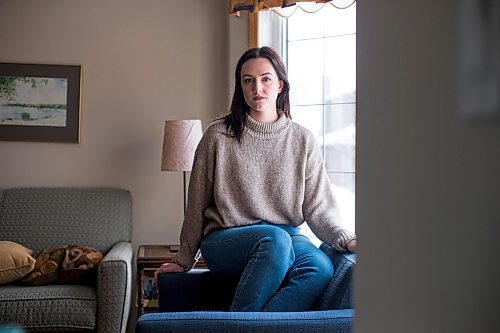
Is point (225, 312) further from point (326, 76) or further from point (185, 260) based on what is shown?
point (326, 76)

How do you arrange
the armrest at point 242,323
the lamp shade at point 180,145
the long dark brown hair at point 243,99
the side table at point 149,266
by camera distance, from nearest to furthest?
the armrest at point 242,323 → the long dark brown hair at point 243,99 → the side table at point 149,266 → the lamp shade at point 180,145

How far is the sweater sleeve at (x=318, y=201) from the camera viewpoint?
2.23 meters

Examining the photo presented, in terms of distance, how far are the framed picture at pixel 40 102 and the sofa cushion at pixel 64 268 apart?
0.93 meters

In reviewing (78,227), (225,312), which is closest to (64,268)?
(78,227)

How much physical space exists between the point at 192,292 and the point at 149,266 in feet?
3.93

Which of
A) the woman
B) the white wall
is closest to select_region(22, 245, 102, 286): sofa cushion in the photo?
the woman

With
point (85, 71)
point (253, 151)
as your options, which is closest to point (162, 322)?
point (253, 151)

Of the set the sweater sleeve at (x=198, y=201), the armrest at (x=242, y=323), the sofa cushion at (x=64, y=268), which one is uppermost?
the sweater sleeve at (x=198, y=201)

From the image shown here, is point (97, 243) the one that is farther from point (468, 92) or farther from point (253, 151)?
point (468, 92)

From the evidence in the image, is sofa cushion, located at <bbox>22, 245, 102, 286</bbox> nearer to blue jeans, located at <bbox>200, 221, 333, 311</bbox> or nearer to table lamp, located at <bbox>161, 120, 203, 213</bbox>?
table lamp, located at <bbox>161, 120, 203, 213</bbox>

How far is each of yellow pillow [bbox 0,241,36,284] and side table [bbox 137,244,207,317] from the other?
507 millimetres

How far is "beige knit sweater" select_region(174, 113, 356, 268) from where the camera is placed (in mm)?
2260

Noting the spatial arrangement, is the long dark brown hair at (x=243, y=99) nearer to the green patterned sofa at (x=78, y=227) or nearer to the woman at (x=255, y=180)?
the woman at (x=255, y=180)

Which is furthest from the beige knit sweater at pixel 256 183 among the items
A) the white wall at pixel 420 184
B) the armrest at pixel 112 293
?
the white wall at pixel 420 184
